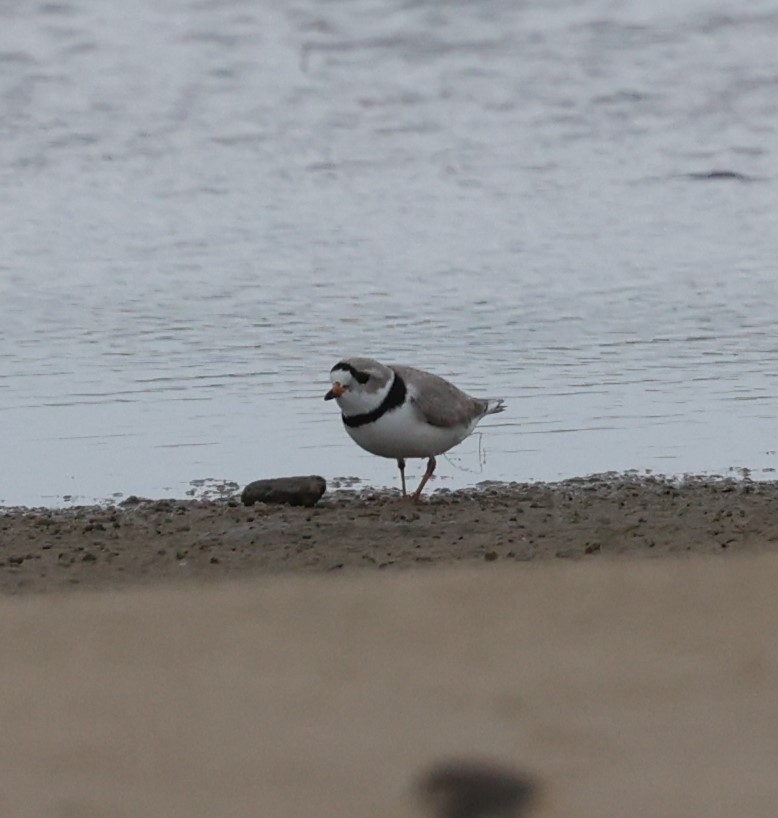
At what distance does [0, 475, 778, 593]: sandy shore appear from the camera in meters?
5.98

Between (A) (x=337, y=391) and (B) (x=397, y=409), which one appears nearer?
(A) (x=337, y=391)

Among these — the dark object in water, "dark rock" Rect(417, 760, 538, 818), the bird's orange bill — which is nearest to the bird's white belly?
the bird's orange bill

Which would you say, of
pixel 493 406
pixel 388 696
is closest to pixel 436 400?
pixel 493 406

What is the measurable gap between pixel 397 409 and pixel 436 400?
0.24 metres

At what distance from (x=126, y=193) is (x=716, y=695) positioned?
33.6ft

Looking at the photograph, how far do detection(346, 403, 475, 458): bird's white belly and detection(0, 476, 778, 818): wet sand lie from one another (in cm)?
107

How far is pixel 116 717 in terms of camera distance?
4332mm

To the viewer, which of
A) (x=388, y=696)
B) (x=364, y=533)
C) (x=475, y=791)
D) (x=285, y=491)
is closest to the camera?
(x=475, y=791)

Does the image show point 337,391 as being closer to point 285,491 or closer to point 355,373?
point 355,373

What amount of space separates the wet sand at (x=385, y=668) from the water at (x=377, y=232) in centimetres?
192

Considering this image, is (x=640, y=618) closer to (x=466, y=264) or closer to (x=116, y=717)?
(x=116, y=717)

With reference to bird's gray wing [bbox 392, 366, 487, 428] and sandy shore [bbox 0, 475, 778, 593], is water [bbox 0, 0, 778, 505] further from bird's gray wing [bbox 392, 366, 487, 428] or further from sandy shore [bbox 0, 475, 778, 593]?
sandy shore [bbox 0, 475, 778, 593]

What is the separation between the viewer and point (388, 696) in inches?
174

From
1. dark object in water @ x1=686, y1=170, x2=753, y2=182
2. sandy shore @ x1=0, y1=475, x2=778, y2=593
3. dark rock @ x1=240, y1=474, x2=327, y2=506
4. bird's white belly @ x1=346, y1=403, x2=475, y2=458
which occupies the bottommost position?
sandy shore @ x1=0, y1=475, x2=778, y2=593
